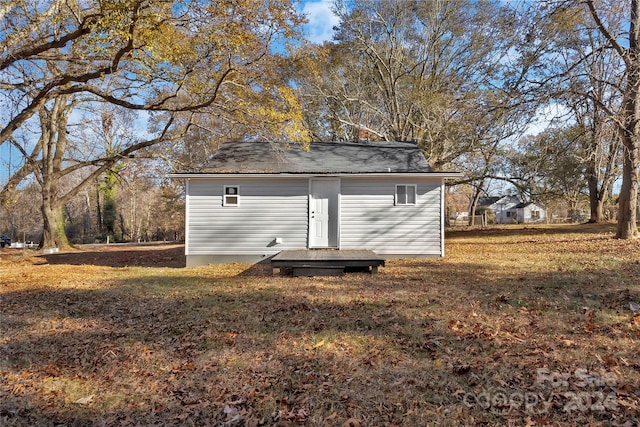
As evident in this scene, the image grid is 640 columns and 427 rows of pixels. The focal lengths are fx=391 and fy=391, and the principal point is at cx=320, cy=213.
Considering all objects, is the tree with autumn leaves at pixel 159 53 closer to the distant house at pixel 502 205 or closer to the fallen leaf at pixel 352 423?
the fallen leaf at pixel 352 423

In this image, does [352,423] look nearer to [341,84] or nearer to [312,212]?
[312,212]

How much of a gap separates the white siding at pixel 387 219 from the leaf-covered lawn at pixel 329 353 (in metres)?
4.00

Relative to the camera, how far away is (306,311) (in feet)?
20.7

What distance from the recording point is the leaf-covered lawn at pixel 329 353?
11.0 feet

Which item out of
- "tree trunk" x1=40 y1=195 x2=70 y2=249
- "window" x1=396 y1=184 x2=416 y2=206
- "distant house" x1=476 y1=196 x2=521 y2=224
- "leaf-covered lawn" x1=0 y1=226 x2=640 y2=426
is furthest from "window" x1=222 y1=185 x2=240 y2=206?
"distant house" x1=476 y1=196 x2=521 y2=224

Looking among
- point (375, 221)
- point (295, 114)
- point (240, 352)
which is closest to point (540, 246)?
point (375, 221)

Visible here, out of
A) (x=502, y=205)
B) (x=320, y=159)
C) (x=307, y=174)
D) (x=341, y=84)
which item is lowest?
(x=307, y=174)

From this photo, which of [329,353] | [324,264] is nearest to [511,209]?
[324,264]

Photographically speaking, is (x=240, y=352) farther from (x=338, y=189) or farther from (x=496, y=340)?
(x=338, y=189)

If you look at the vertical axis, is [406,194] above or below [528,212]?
below

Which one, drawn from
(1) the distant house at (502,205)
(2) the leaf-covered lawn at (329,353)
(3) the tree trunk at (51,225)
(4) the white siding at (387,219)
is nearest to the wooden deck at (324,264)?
(2) the leaf-covered lawn at (329,353)

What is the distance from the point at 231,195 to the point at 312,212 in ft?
8.67

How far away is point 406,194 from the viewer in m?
12.6

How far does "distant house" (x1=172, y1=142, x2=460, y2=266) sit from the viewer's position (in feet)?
40.9
